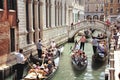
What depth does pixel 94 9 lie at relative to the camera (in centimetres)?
→ 4978

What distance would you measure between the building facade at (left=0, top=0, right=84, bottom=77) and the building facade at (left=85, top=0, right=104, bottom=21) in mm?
29833

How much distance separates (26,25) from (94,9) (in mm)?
37803

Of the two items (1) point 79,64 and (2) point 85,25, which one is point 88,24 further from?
(1) point 79,64

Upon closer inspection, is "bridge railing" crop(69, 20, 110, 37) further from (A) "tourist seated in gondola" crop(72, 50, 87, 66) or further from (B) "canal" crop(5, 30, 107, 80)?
(A) "tourist seated in gondola" crop(72, 50, 87, 66)

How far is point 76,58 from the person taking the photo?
11227 mm

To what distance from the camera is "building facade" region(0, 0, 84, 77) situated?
10.2 m

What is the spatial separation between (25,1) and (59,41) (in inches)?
278

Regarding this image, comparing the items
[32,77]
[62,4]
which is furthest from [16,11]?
[62,4]

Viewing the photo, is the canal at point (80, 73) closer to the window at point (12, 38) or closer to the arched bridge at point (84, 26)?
the window at point (12, 38)

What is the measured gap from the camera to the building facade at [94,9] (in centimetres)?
4909

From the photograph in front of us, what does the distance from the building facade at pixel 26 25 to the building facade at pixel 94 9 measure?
29.8 metres

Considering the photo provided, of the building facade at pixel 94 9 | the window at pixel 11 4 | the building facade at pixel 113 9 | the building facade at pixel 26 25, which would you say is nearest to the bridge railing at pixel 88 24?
the building facade at pixel 26 25

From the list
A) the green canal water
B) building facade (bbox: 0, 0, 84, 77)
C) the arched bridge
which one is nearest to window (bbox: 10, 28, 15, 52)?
building facade (bbox: 0, 0, 84, 77)

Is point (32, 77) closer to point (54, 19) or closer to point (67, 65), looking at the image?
point (67, 65)
